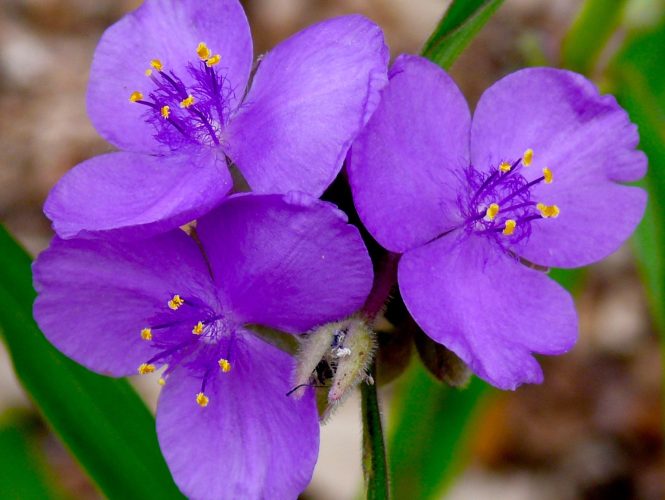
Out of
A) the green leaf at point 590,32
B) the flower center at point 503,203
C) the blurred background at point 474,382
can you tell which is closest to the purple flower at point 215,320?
the flower center at point 503,203

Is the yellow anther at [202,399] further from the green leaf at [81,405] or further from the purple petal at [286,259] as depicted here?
the green leaf at [81,405]

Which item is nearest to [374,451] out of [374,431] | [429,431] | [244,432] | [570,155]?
[374,431]

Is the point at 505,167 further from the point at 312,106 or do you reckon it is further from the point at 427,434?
the point at 427,434

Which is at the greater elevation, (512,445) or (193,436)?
(193,436)

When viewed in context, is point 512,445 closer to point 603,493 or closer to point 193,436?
point 603,493

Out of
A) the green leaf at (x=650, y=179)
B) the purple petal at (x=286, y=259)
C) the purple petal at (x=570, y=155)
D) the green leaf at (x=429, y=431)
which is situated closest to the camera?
the purple petal at (x=286, y=259)

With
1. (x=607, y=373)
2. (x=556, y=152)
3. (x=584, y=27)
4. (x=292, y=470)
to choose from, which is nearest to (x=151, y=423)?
(x=292, y=470)
